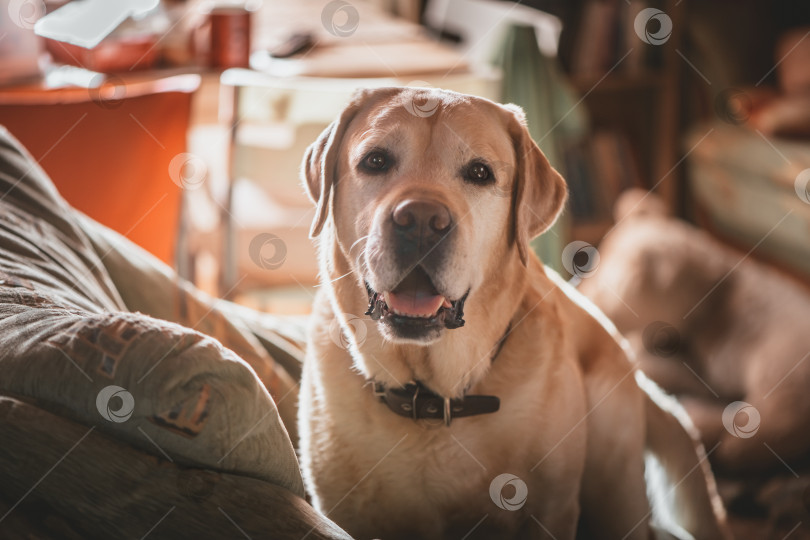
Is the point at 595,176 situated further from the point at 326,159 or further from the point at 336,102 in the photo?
the point at 326,159

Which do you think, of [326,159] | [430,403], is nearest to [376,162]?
[326,159]

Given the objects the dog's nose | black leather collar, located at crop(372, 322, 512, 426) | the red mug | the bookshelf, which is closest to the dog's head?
the dog's nose

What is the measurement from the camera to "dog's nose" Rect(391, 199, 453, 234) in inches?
34.7

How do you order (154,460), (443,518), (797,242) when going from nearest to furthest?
(154,460) < (443,518) < (797,242)

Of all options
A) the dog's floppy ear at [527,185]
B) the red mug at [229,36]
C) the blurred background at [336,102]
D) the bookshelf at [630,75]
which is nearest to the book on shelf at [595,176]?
the blurred background at [336,102]

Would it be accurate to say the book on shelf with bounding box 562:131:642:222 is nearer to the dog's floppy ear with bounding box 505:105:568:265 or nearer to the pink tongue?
the dog's floppy ear with bounding box 505:105:568:265

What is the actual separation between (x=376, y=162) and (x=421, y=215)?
0.14m

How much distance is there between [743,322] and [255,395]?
2.28 m

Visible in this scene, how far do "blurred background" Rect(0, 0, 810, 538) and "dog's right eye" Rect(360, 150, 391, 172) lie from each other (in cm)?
8

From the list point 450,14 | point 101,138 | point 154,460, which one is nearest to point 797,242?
point 450,14

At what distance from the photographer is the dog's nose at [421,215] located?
88 cm

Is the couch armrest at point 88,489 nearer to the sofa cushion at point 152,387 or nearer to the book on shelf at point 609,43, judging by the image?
the sofa cushion at point 152,387

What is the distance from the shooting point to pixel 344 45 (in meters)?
3.19

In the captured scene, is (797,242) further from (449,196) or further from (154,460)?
(154,460)
